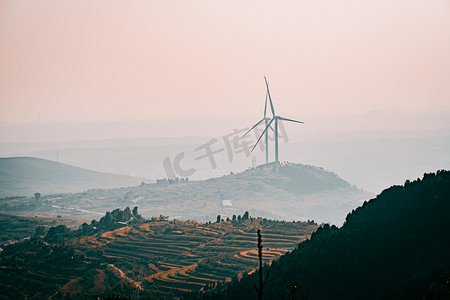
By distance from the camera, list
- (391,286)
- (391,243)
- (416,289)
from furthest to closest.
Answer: (391,243), (391,286), (416,289)

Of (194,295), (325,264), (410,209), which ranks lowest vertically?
(194,295)

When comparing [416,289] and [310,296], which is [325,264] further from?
[416,289]

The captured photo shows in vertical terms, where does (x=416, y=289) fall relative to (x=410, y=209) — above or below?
below

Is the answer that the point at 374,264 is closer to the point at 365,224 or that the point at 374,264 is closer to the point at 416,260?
the point at 416,260

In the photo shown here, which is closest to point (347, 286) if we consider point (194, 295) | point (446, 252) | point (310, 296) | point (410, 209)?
point (310, 296)

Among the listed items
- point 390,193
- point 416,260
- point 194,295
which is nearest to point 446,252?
point 416,260

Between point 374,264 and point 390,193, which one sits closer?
point 374,264

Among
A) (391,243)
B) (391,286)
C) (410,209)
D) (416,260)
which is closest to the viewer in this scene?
(391,286)
